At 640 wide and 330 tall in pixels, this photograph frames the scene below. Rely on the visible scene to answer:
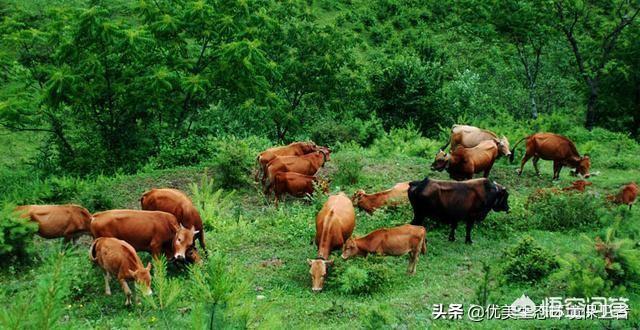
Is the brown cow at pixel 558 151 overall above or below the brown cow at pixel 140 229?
below

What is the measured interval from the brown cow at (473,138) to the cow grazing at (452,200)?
5.15 meters

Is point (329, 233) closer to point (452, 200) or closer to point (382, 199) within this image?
point (452, 200)

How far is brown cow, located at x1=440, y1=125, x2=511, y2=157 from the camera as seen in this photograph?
17156 mm

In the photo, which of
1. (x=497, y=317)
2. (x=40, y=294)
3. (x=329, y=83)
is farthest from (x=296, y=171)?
(x=40, y=294)

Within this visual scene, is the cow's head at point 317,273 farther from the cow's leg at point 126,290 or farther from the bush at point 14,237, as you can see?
the bush at point 14,237

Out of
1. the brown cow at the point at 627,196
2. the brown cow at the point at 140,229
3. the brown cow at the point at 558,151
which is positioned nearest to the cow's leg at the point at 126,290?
the brown cow at the point at 140,229

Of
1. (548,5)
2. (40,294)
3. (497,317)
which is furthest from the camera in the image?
(548,5)

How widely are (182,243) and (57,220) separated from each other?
3.10 m

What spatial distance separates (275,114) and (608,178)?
1190cm

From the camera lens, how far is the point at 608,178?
17.2m

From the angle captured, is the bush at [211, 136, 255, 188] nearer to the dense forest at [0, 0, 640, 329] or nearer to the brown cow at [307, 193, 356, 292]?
the dense forest at [0, 0, 640, 329]

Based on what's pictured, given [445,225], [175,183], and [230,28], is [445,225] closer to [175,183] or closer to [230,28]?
[175,183]

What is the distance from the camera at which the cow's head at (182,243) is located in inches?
394

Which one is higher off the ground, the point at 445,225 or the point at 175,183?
the point at 445,225
